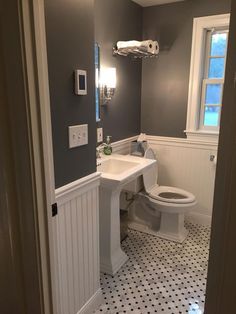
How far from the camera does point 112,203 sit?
6.66 feet

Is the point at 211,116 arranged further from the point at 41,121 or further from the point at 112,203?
the point at 41,121

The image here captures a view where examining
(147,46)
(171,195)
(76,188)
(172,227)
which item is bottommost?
(172,227)

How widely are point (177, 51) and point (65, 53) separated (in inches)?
71.0

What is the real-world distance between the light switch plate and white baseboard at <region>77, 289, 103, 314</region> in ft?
3.44

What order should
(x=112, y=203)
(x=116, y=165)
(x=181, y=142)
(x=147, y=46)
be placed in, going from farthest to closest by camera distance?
1. (x=181, y=142)
2. (x=147, y=46)
3. (x=116, y=165)
4. (x=112, y=203)

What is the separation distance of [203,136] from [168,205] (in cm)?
84

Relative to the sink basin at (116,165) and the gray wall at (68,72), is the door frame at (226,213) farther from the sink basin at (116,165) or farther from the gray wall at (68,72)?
the sink basin at (116,165)

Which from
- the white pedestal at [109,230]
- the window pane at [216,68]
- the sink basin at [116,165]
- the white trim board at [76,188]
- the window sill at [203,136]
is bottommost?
the white pedestal at [109,230]

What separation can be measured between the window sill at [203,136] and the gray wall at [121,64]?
0.61 meters

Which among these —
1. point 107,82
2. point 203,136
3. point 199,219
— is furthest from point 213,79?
point 199,219

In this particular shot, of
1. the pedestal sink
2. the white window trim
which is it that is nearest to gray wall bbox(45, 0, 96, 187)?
the pedestal sink

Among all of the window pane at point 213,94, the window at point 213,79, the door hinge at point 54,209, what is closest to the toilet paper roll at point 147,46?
the window at point 213,79

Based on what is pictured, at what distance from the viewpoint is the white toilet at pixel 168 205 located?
8.41 feet

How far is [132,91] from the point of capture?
9.49 feet
